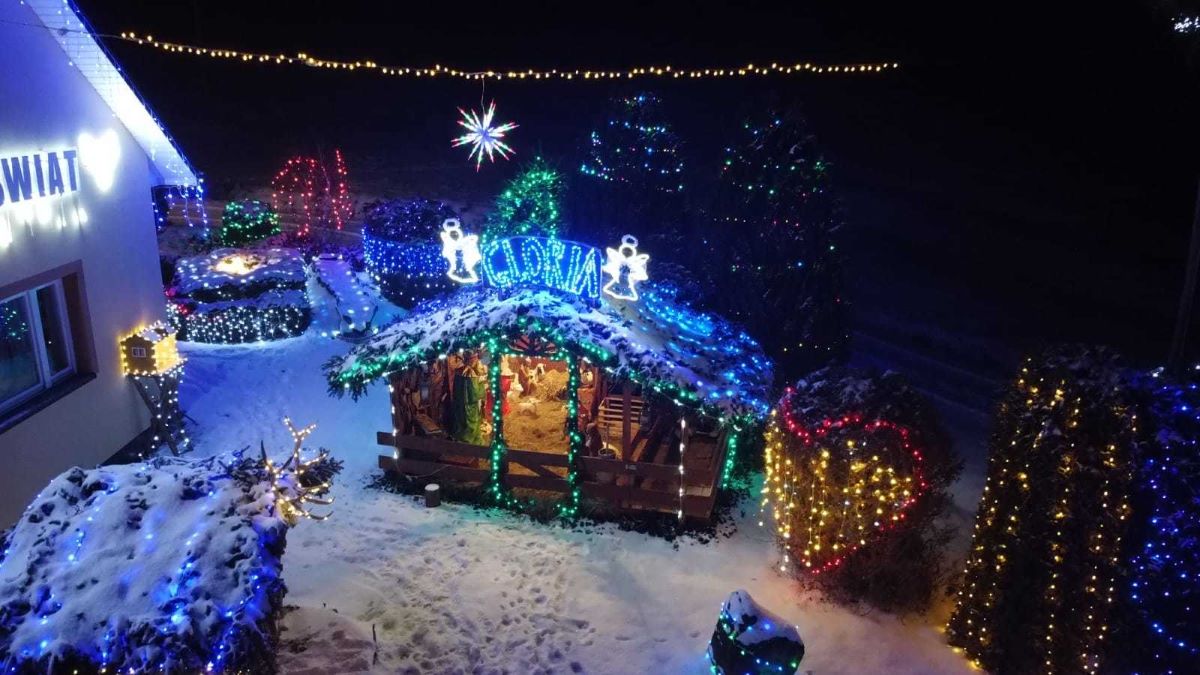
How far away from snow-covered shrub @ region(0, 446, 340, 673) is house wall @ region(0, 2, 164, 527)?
413cm

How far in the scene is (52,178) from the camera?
9.91m

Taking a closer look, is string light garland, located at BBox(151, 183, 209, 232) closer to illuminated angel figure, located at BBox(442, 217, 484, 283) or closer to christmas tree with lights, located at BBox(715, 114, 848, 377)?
illuminated angel figure, located at BBox(442, 217, 484, 283)

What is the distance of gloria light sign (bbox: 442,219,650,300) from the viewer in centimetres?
1220

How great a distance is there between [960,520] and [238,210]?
20.4m

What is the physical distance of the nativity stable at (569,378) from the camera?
441 inches

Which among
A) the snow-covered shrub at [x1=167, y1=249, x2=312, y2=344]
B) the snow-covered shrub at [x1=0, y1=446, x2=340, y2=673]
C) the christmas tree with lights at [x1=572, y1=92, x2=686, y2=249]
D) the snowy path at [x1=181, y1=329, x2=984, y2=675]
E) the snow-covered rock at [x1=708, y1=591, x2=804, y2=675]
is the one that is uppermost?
the christmas tree with lights at [x1=572, y1=92, x2=686, y2=249]

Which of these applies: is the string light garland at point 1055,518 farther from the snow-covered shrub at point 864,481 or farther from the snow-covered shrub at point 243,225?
the snow-covered shrub at point 243,225

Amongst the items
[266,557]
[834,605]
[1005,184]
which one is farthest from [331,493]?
[1005,184]

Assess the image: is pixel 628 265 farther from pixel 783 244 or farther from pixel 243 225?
pixel 243 225

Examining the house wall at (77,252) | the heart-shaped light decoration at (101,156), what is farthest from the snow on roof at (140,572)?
the heart-shaped light decoration at (101,156)

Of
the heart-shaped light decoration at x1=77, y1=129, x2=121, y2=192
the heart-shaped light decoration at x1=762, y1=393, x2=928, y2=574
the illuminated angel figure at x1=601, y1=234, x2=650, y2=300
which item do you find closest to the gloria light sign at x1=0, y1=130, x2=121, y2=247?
the heart-shaped light decoration at x1=77, y1=129, x2=121, y2=192

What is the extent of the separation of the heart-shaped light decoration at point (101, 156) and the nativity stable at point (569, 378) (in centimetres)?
419

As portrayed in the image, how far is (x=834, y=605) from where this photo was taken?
32.5 feet

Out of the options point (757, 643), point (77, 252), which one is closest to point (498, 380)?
point (757, 643)
